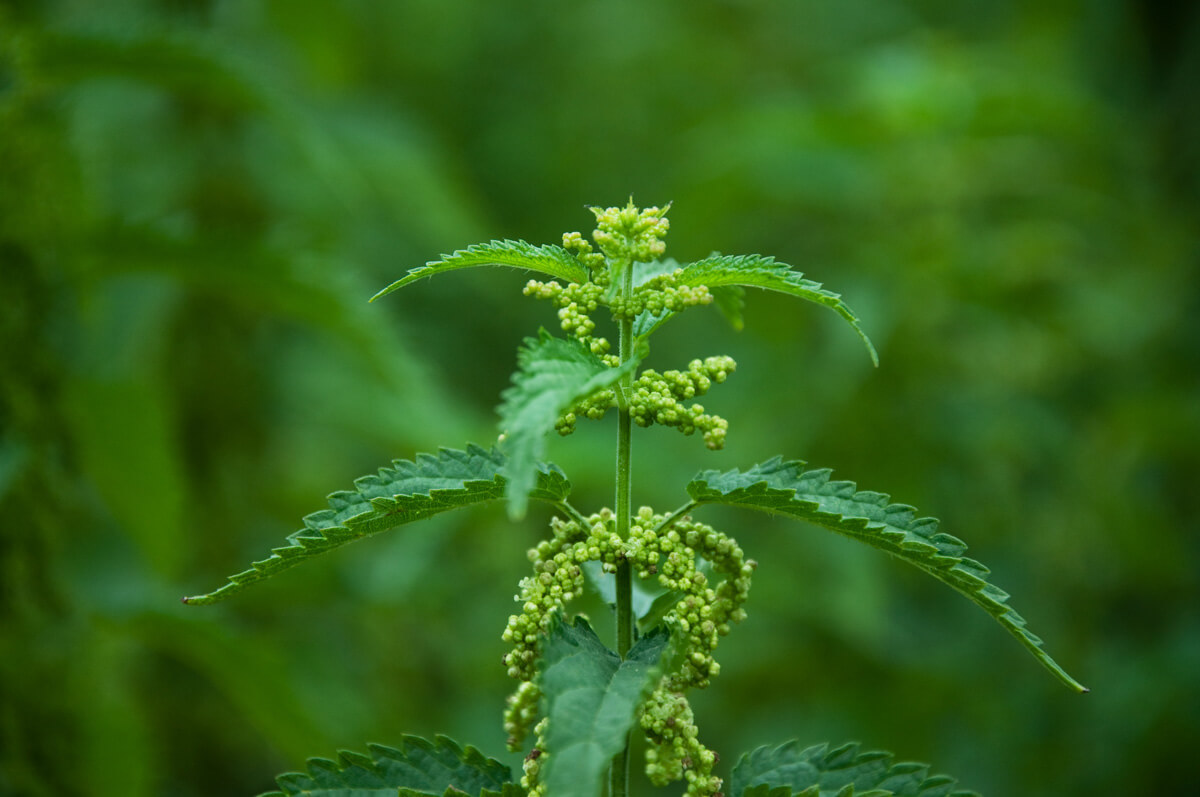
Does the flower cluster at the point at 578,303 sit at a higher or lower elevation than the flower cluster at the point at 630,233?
lower

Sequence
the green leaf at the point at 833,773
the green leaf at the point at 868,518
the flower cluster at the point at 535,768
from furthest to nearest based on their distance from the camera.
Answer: the green leaf at the point at 833,773 < the flower cluster at the point at 535,768 < the green leaf at the point at 868,518

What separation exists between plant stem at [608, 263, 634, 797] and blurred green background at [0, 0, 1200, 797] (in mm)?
1425

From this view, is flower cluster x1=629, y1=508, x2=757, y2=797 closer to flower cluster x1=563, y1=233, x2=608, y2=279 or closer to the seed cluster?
the seed cluster

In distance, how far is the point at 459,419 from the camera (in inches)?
158

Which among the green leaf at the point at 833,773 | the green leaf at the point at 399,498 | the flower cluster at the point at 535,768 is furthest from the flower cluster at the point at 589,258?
the green leaf at the point at 833,773

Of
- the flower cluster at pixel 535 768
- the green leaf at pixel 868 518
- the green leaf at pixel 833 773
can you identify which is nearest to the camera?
the green leaf at pixel 868 518

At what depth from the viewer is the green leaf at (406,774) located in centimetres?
165

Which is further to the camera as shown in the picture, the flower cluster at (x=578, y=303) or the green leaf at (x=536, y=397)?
the flower cluster at (x=578, y=303)

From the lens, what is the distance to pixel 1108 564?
14.8ft

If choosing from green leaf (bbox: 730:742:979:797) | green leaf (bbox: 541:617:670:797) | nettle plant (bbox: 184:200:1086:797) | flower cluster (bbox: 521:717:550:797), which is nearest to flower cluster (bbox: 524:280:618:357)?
nettle plant (bbox: 184:200:1086:797)

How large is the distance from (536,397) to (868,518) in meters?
0.56

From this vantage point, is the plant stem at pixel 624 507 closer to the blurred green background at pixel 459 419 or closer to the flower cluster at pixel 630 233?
the flower cluster at pixel 630 233

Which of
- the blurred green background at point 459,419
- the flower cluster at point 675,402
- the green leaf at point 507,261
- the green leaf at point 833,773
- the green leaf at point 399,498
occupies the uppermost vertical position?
the blurred green background at point 459,419

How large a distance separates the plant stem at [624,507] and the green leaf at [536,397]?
6.1 inches
